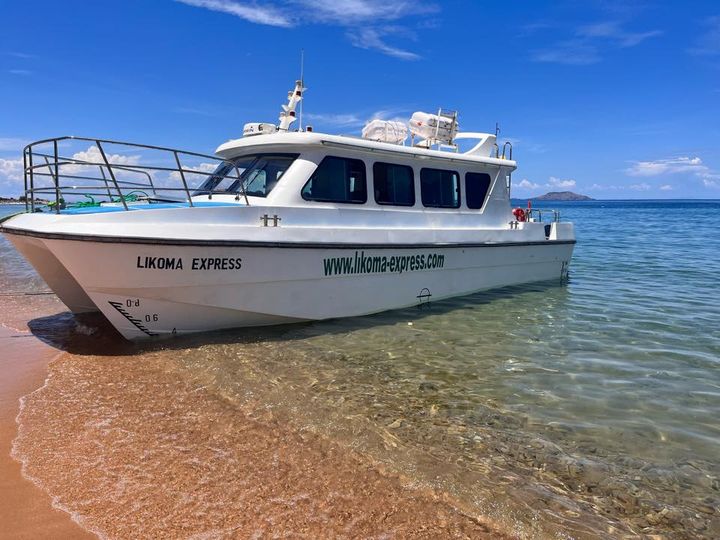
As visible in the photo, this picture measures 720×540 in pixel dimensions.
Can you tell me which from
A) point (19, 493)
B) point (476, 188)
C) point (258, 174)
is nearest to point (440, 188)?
point (476, 188)

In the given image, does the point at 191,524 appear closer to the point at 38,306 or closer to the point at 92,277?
the point at 92,277

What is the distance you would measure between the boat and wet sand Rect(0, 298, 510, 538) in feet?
4.97

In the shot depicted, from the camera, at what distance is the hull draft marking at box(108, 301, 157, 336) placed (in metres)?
5.84

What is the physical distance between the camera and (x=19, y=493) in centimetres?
304

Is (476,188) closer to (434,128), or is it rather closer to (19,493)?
(434,128)

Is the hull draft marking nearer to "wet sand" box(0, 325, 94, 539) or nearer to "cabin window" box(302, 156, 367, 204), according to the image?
"wet sand" box(0, 325, 94, 539)

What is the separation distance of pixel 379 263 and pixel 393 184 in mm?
1372

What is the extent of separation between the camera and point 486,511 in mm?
3117

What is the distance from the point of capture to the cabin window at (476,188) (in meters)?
9.34

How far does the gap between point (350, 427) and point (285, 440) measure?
566mm

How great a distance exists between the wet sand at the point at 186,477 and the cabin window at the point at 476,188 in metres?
6.23

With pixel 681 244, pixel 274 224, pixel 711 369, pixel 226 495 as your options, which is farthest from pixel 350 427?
pixel 681 244

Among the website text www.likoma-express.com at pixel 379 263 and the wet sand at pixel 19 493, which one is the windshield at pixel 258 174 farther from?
the wet sand at pixel 19 493

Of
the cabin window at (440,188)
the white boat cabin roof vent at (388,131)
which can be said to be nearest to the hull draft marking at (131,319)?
the cabin window at (440,188)
